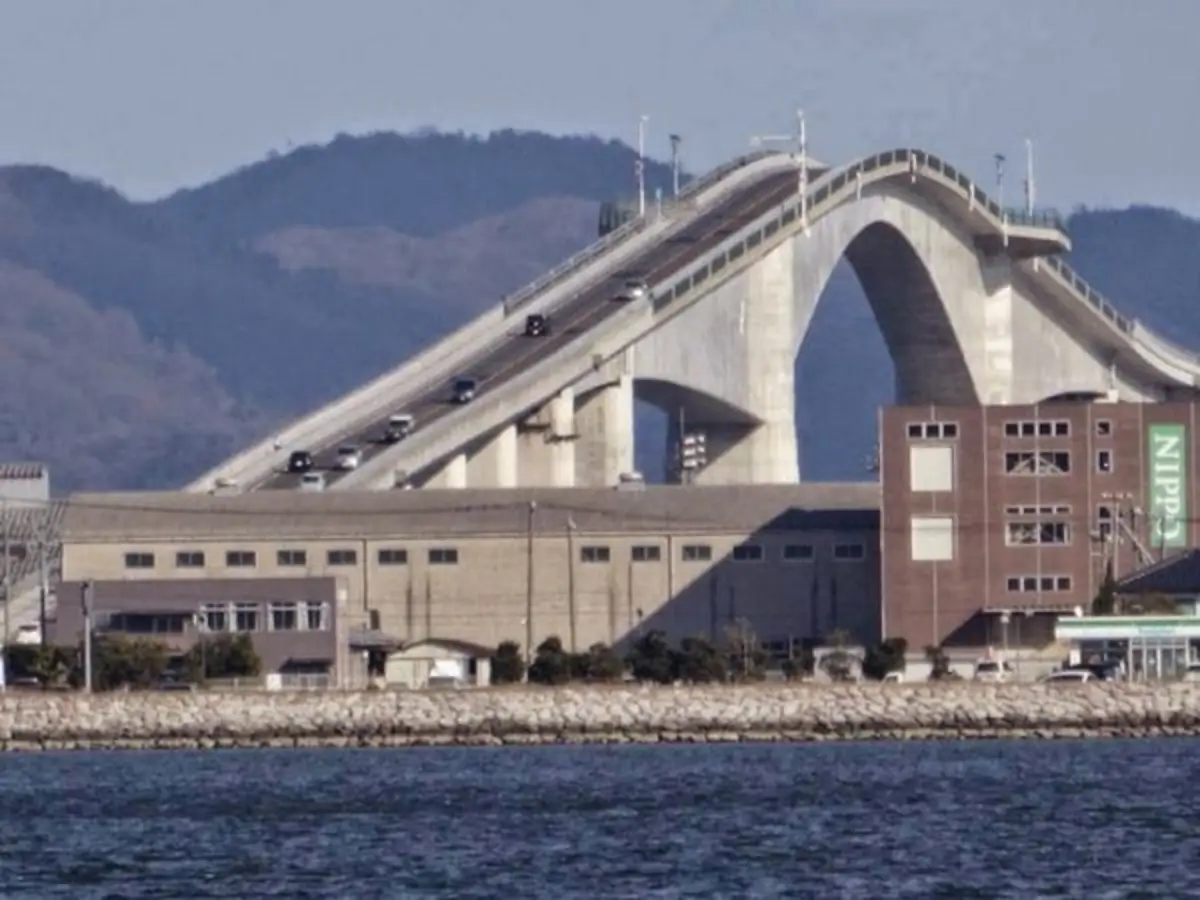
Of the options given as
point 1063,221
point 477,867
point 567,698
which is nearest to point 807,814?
point 477,867

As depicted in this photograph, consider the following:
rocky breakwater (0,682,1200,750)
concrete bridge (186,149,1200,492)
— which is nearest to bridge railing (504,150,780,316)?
concrete bridge (186,149,1200,492)

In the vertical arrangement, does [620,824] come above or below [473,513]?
below

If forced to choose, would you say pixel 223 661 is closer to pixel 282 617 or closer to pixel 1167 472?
pixel 282 617

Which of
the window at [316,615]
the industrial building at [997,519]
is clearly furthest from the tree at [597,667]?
the industrial building at [997,519]

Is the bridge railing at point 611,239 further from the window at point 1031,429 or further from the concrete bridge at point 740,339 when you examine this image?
the window at point 1031,429

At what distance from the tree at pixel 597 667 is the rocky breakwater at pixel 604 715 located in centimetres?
699

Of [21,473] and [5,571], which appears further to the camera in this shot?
[21,473]

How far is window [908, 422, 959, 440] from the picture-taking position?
333ft

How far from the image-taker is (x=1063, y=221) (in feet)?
474

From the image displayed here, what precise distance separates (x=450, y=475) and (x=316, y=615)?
12.7 meters

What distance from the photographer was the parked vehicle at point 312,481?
107375 millimetres

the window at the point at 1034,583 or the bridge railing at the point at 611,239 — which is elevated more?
the bridge railing at the point at 611,239

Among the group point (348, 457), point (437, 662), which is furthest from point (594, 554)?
point (348, 457)

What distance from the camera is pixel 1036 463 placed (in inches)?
4001
